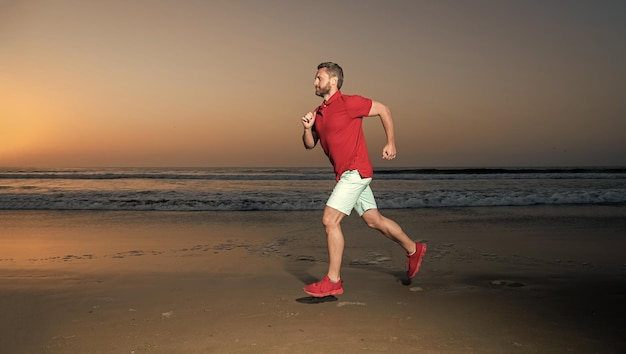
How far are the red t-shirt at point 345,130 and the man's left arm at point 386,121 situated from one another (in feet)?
0.20

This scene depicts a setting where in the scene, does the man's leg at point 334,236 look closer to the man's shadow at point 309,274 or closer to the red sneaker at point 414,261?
the man's shadow at point 309,274

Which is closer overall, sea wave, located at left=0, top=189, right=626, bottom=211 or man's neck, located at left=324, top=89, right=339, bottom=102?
man's neck, located at left=324, top=89, right=339, bottom=102

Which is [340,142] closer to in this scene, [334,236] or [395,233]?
[334,236]

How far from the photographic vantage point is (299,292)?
175 inches

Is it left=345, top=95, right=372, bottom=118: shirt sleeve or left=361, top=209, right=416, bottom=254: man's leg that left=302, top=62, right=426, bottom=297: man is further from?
left=361, top=209, right=416, bottom=254: man's leg

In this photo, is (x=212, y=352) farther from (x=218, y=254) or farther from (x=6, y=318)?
(x=218, y=254)

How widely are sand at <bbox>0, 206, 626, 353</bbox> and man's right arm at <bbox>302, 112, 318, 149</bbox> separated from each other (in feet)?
4.21

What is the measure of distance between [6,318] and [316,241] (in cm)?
431

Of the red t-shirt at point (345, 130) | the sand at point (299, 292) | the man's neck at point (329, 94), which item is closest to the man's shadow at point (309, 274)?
the sand at point (299, 292)

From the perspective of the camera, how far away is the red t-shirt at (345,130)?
4234 mm

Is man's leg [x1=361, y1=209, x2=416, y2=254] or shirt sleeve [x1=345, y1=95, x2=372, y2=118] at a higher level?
shirt sleeve [x1=345, y1=95, x2=372, y2=118]

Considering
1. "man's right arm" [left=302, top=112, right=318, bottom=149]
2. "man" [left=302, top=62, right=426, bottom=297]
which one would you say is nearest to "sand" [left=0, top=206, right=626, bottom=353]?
"man" [left=302, top=62, right=426, bottom=297]

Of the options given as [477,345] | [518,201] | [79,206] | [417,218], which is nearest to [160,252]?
[477,345]

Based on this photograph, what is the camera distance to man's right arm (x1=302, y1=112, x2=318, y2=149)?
4348 millimetres
